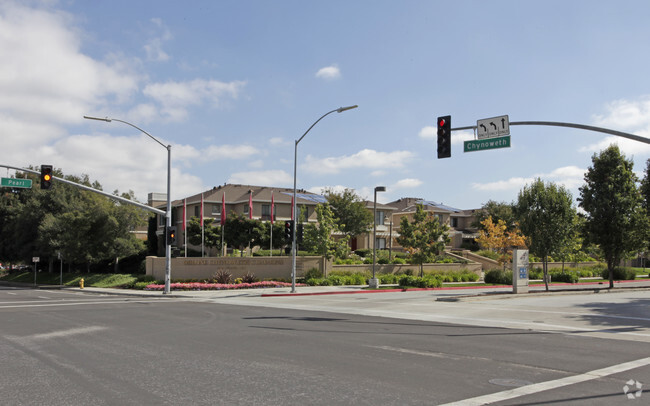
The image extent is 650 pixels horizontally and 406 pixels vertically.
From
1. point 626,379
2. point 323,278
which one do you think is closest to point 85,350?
point 626,379

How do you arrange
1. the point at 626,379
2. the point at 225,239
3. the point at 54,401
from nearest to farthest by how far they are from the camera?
the point at 54,401, the point at 626,379, the point at 225,239

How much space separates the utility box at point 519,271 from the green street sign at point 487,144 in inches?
404

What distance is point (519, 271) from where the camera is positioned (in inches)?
1079

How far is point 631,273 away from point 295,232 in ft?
128

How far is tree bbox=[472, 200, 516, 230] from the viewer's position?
74.1 metres

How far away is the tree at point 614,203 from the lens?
115 ft

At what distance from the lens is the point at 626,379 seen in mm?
8117

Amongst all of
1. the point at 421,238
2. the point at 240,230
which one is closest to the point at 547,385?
the point at 421,238

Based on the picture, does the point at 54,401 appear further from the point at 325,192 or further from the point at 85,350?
the point at 325,192

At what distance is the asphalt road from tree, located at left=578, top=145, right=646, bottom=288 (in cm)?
2015

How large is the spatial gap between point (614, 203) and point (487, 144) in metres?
22.2

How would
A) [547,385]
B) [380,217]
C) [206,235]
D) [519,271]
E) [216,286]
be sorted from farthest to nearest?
[380,217], [206,235], [216,286], [519,271], [547,385]

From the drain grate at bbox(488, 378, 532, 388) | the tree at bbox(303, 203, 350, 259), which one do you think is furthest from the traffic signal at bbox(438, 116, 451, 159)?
the tree at bbox(303, 203, 350, 259)

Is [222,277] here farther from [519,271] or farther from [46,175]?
[519,271]
